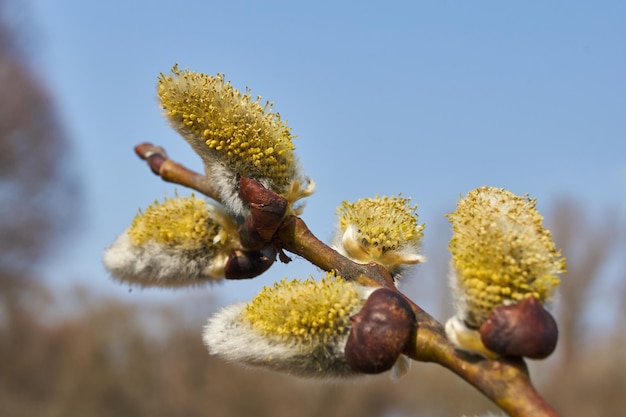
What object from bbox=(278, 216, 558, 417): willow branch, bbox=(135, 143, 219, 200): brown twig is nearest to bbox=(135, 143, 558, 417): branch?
bbox=(278, 216, 558, 417): willow branch

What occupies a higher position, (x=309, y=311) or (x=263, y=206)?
(x=263, y=206)

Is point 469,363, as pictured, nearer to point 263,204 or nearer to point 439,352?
point 439,352

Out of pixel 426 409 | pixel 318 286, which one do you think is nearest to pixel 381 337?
pixel 318 286

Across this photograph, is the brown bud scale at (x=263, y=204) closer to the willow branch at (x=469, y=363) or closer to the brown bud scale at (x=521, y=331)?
the willow branch at (x=469, y=363)

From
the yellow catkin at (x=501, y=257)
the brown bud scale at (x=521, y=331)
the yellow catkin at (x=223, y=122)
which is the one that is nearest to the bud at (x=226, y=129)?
the yellow catkin at (x=223, y=122)

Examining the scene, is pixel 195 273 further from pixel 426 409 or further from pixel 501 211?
pixel 426 409

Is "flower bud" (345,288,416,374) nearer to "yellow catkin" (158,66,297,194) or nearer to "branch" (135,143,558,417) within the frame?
"branch" (135,143,558,417)

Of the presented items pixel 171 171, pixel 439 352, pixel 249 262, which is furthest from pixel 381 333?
pixel 171 171
